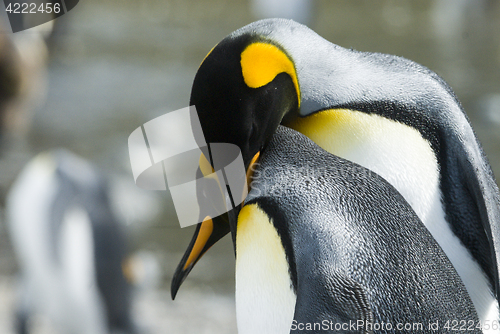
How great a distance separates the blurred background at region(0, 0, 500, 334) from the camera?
1.72m

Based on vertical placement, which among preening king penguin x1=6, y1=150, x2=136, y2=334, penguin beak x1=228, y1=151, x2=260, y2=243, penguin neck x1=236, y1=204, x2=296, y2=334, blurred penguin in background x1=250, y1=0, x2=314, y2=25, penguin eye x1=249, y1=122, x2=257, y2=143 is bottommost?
preening king penguin x1=6, y1=150, x2=136, y2=334

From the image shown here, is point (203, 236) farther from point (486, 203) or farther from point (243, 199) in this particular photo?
point (486, 203)

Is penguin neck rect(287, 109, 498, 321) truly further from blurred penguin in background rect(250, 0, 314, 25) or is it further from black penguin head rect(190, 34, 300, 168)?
blurred penguin in background rect(250, 0, 314, 25)

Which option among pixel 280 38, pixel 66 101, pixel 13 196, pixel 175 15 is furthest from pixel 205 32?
pixel 280 38

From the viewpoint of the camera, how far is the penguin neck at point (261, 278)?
594mm

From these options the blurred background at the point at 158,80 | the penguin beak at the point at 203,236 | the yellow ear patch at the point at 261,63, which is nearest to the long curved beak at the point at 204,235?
the penguin beak at the point at 203,236

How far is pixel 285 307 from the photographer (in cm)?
60

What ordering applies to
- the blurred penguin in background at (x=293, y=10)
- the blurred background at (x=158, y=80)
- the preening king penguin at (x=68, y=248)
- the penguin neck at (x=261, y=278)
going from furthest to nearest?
the blurred penguin in background at (x=293, y=10), the blurred background at (x=158, y=80), the preening king penguin at (x=68, y=248), the penguin neck at (x=261, y=278)

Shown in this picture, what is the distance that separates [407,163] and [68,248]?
1.09m

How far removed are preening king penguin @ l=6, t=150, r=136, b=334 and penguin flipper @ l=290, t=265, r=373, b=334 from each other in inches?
42.0

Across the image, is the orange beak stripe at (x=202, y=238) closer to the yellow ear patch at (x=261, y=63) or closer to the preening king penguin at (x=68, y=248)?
the yellow ear patch at (x=261, y=63)

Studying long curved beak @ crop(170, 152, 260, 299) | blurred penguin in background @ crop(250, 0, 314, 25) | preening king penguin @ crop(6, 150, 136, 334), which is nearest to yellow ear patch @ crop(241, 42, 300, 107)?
long curved beak @ crop(170, 152, 260, 299)

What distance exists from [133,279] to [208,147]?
38.9 inches

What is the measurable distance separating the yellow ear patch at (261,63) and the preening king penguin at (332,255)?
87mm
